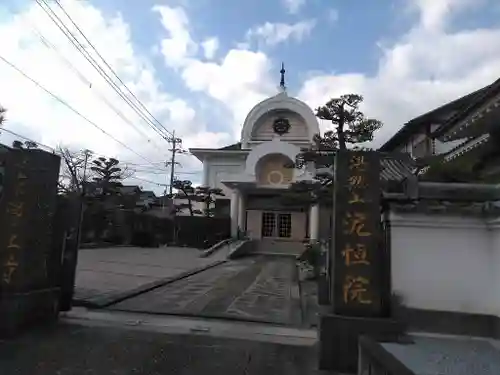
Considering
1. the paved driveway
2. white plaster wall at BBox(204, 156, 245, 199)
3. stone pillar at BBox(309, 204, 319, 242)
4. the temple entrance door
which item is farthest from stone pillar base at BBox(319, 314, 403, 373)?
white plaster wall at BBox(204, 156, 245, 199)

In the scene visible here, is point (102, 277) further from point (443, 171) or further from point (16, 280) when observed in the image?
point (443, 171)

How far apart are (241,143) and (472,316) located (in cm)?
2701

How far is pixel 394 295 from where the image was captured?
4938 mm

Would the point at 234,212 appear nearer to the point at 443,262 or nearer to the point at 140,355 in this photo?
the point at 140,355

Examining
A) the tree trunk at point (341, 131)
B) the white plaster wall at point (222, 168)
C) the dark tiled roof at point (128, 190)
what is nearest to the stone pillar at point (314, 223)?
the white plaster wall at point (222, 168)

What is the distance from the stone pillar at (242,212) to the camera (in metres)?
27.5

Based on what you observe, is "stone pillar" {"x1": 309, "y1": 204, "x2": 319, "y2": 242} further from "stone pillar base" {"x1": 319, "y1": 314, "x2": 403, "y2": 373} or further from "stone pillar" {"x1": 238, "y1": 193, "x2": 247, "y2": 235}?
"stone pillar base" {"x1": 319, "y1": 314, "x2": 403, "y2": 373}

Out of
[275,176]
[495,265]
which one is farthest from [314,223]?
[495,265]

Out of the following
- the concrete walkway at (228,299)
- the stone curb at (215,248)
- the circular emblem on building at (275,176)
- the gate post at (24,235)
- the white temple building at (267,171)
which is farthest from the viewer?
the circular emblem on building at (275,176)

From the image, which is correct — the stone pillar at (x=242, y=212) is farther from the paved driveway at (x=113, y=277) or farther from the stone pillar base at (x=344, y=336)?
the stone pillar base at (x=344, y=336)

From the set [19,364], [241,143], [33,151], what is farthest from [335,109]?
[241,143]

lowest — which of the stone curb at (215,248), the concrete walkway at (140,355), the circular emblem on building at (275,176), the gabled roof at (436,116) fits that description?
the concrete walkway at (140,355)

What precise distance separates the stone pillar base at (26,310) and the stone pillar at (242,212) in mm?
21169

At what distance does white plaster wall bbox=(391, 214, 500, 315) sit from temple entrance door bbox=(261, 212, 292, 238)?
2284 cm
